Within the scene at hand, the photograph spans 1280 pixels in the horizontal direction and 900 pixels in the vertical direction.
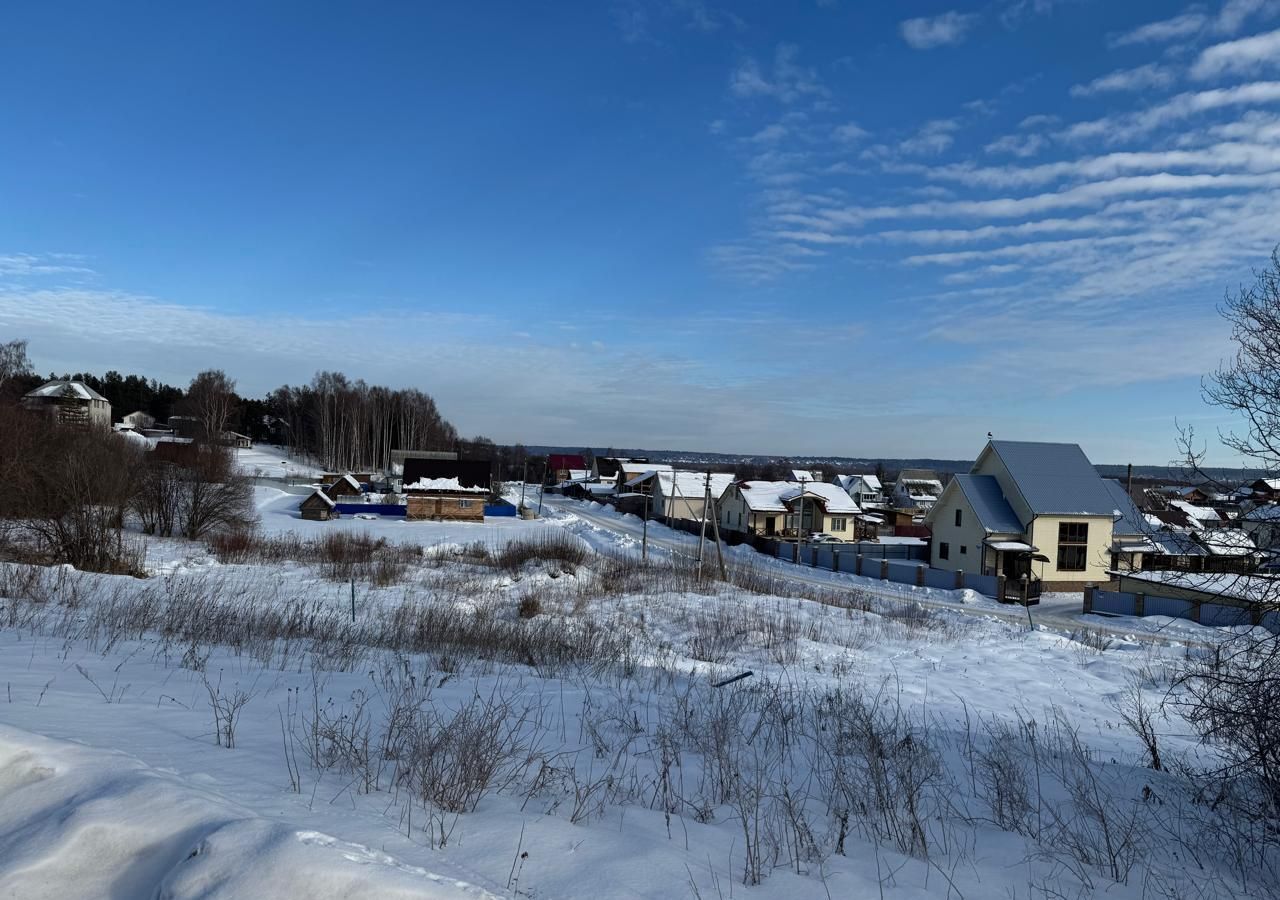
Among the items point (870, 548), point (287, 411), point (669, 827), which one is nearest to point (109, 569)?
point (669, 827)

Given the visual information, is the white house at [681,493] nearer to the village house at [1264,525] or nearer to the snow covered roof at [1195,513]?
the snow covered roof at [1195,513]

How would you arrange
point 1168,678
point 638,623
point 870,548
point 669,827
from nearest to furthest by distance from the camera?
point 669,827, point 1168,678, point 638,623, point 870,548

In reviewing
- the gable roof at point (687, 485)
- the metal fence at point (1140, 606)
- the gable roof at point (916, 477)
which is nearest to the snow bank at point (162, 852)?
the metal fence at point (1140, 606)

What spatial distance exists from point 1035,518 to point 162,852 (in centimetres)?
3912

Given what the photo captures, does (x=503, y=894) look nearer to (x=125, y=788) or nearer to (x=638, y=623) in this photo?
(x=125, y=788)

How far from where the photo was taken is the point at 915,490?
102 meters

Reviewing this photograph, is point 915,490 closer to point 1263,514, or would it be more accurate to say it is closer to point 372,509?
point 372,509

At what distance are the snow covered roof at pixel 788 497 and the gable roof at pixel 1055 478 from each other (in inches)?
523

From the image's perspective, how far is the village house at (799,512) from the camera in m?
50.0

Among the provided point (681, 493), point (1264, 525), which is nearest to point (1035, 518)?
point (681, 493)

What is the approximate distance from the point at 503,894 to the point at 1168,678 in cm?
1275

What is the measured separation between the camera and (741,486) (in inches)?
2116

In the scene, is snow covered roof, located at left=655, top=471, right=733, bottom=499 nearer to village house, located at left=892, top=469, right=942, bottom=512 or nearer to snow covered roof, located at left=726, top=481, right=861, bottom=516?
snow covered roof, located at left=726, top=481, right=861, bottom=516

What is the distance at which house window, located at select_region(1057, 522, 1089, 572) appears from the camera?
117 feet
